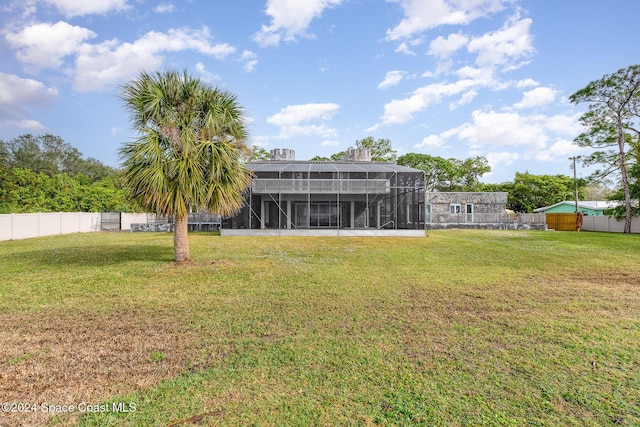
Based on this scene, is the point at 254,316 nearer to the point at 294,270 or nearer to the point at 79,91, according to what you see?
the point at 294,270

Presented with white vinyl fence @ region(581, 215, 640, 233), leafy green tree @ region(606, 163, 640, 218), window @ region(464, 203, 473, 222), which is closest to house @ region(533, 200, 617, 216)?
white vinyl fence @ region(581, 215, 640, 233)

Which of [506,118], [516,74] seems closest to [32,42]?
[516,74]

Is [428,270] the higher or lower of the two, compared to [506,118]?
lower

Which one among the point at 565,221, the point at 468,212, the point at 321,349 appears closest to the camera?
the point at 321,349

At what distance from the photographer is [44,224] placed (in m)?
20.5

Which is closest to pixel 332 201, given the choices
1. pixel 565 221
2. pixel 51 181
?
pixel 565 221

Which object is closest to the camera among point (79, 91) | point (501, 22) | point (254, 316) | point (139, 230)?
point (254, 316)

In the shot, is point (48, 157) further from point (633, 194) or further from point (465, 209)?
point (633, 194)

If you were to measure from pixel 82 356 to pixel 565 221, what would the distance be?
115 feet

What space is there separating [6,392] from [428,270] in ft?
26.8

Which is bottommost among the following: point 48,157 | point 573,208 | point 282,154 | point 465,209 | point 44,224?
point 44,224

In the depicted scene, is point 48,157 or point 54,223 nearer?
point 54,223

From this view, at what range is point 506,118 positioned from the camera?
24.4 m

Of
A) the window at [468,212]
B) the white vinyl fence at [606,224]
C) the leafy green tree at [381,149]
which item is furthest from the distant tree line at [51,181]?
the white vinyl fence at [606,224]
